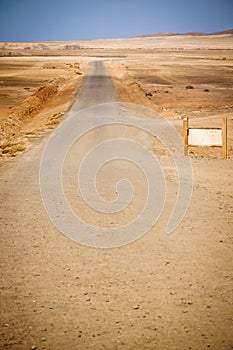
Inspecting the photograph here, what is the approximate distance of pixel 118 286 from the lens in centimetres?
541

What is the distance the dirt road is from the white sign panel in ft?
14.6

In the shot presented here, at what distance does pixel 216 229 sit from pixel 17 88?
40165 millimetres

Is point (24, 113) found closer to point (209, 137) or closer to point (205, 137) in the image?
point (205, 137)

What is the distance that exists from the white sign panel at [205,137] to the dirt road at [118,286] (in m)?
4.46


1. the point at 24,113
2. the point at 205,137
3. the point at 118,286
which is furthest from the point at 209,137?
the point at 24,113

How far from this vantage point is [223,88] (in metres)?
43.7

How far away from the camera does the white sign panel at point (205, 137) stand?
12.4 m

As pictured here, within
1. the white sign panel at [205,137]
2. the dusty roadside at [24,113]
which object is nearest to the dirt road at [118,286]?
the white sign panel at [205,137]

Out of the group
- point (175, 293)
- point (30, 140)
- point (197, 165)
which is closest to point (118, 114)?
point (30, 140)

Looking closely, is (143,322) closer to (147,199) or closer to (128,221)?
(128,221)

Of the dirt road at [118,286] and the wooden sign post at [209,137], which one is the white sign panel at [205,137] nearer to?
the wooden sign post at [209,137]

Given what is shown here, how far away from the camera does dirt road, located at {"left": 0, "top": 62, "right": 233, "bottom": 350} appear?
4438 millimetres

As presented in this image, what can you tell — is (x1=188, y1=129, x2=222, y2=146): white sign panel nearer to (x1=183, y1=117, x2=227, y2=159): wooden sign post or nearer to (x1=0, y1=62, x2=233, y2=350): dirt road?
(x1=183, y1=117, x2=227, y2=159): wooden sign post

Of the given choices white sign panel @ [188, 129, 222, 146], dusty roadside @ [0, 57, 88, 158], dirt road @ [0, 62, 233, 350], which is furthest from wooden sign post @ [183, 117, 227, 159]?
dusty roadside @ [0, 57, 88, 158]
